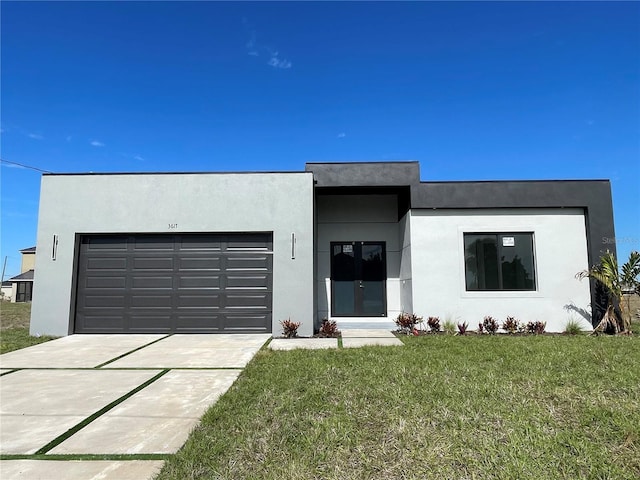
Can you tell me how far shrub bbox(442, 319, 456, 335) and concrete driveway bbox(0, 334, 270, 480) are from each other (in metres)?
4.78

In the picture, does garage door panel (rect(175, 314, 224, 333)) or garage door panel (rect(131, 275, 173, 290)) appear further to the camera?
garage door panel (rect(131, 275, 173, 290))

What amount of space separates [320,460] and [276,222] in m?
6.60

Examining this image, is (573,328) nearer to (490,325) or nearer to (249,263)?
(490,325)

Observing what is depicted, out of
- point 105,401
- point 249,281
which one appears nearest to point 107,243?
point 249,281

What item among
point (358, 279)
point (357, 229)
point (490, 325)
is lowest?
point (490, 325)

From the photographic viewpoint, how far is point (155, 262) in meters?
8.84

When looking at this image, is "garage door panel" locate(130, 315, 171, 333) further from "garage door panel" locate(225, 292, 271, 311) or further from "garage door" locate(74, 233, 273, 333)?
"garage door panel" locate(225, 292, 271, 311)

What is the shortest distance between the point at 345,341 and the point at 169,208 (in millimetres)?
5582

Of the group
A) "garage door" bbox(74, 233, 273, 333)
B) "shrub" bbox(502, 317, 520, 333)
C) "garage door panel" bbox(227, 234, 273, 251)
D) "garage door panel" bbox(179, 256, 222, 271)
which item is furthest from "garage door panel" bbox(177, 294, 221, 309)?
"shrub" bbox(502, 317, 520, 333)

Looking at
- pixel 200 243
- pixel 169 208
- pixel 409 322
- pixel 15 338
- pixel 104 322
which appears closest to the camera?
pixel 15 338

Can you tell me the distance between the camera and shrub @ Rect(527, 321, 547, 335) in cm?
841

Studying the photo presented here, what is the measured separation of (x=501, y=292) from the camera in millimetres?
8828

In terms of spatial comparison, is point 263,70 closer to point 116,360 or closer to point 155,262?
point 155,262

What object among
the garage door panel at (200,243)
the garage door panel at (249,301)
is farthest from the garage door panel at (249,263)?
the garage door panel at (249,301)
